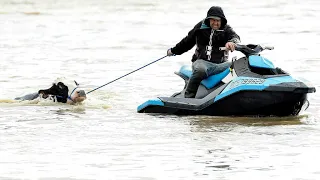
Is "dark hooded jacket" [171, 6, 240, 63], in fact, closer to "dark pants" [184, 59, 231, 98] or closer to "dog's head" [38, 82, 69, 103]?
"dark pants" [184, 59, 231, 98]

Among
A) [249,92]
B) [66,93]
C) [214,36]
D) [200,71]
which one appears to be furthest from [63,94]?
[249,92]

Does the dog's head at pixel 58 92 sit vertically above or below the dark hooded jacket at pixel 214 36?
below

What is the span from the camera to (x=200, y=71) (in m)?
13.9

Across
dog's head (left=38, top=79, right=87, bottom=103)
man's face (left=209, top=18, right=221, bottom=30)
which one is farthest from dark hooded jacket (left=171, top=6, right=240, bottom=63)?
dog's head (left=38, top=79, right=87, bottom=103)

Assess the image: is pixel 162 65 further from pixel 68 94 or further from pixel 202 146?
pixel 202 146

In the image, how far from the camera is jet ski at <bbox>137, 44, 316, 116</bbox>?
13055 mm

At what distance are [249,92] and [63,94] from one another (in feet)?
11.2

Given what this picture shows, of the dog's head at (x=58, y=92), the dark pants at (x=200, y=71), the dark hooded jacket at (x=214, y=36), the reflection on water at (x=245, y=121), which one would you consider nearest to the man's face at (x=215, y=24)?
the dark hooded jacket at (x=214, y=36)

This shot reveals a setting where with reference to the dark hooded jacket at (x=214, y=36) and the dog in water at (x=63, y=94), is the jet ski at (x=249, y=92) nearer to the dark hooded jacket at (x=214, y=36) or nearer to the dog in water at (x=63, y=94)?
the dark hooded jacket at (x=214, y=36)

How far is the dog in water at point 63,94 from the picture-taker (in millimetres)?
15367

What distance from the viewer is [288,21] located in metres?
34.7

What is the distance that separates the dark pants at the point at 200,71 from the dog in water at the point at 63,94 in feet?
6.59

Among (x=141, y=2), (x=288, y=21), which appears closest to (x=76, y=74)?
(x=288, y=21)

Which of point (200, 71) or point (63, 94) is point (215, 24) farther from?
point (63, 94)
